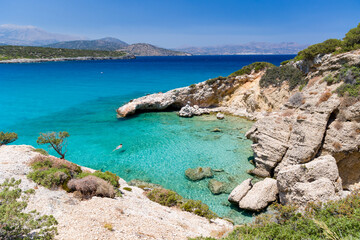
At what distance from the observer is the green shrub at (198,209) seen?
13425mm

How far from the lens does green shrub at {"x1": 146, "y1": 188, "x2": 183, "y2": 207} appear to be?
14586mm

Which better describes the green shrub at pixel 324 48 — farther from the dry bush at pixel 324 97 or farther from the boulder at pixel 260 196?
the boulder at pixel 260 196

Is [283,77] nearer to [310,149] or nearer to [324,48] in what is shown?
[324,48]

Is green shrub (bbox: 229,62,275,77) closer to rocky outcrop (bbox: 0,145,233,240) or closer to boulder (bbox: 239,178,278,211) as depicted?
boulder (bbox: 239,178,278,211)

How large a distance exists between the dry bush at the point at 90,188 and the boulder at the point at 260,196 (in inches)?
363

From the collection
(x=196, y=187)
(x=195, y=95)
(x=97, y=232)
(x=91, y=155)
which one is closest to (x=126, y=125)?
(x=91, y=155)

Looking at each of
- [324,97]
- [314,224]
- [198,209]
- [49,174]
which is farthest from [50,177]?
[324,97]

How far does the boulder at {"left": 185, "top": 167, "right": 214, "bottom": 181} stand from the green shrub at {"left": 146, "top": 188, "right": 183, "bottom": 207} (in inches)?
131

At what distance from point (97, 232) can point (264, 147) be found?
1500cm

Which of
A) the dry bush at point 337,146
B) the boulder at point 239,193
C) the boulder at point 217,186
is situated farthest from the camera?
the boulder at point 217,186

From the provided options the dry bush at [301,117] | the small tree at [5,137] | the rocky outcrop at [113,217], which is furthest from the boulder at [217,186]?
the small tree at [5,137]

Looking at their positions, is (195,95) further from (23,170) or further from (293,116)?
(23,170)

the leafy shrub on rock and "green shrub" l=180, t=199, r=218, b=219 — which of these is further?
"green shrub" l=180, t=199, r=218, b=219

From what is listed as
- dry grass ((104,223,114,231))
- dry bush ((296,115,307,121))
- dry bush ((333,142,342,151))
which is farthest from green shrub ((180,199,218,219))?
dry bush ((296,115,307,121))
